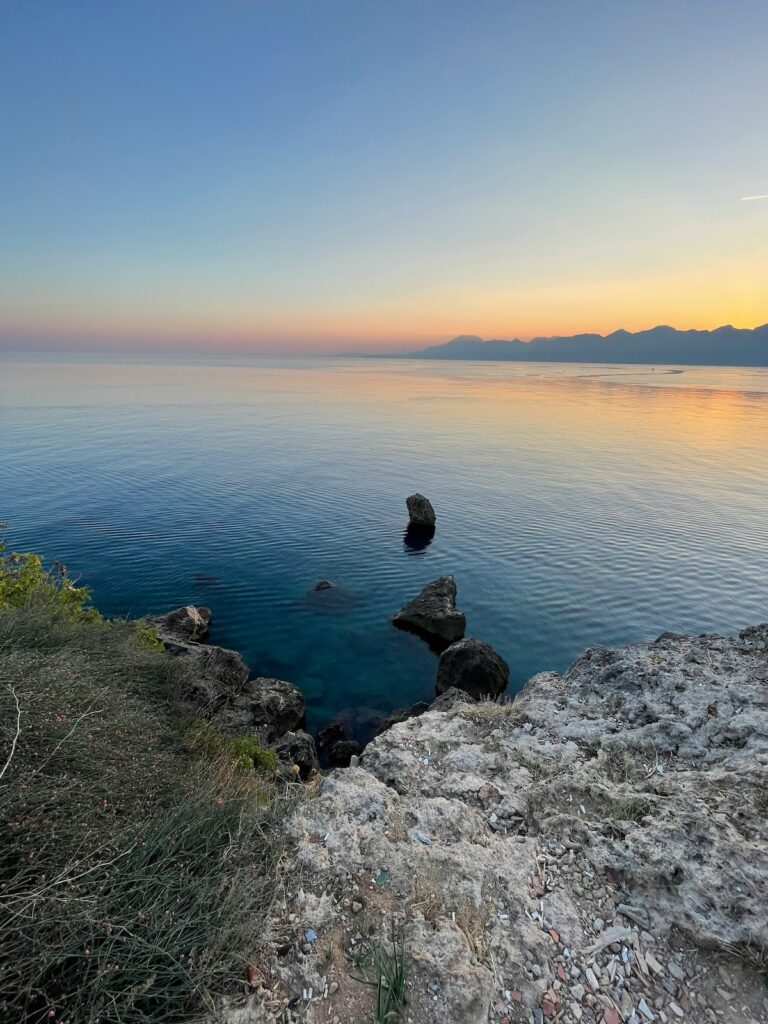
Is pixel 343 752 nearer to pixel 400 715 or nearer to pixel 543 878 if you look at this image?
pixel 400 715

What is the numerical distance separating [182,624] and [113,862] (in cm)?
2239

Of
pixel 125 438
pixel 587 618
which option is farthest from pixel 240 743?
pixel 125 438

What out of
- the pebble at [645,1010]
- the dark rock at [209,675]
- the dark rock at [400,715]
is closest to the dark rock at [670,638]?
the dark rock at [400,715]

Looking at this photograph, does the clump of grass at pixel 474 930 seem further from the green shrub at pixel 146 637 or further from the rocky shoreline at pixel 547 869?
the green shrub at pixel 146 637

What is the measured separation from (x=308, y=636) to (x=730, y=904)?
25.5m

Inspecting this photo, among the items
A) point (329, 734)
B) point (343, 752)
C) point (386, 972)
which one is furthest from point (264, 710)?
point (386, 972)

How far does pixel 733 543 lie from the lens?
44.4 m

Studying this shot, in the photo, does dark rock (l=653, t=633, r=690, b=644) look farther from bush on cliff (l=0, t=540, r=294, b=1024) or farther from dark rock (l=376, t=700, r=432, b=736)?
bush on cliff (l=0, t=540, r=294, b=1024)

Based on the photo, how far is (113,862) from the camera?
7309 millimetres

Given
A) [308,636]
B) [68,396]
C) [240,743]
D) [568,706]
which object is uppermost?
[68,396]

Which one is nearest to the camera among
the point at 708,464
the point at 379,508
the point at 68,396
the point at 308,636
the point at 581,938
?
the point at 581,938

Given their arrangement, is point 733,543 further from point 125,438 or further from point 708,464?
point 125,438

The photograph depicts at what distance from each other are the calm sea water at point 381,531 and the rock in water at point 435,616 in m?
1.45

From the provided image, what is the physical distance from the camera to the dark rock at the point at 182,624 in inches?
1085
